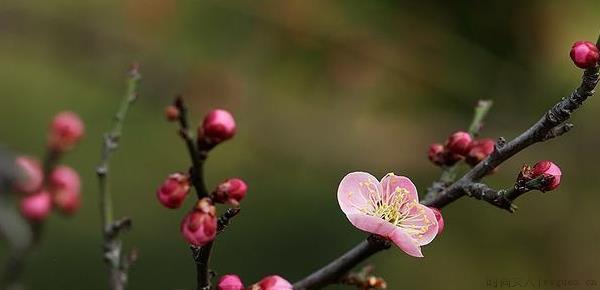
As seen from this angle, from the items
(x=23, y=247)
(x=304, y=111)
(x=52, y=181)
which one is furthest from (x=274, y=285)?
(x=304, y=111)

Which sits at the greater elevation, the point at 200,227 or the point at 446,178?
the point at 446,178

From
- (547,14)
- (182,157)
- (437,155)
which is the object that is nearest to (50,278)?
(182,157)

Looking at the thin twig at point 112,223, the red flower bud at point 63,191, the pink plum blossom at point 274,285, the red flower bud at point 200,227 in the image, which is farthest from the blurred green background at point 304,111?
the red flower bud at point 200,227

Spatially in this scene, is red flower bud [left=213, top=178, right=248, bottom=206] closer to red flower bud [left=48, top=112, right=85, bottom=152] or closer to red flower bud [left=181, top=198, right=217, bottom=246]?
red flower bud [left=181, top=198, right=217, bottom=246]

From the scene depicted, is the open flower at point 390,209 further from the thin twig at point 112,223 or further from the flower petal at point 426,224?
the thin twig at point 112,223

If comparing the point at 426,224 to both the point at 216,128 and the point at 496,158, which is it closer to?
the point at 496,158

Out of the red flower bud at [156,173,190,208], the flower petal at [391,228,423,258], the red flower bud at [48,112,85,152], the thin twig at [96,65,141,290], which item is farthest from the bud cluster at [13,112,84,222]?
the flower petal at [391,228,423,258]
